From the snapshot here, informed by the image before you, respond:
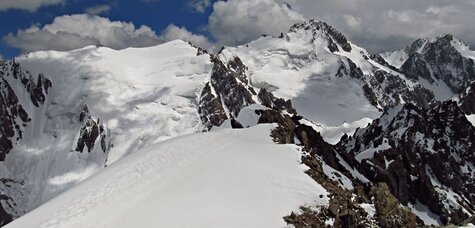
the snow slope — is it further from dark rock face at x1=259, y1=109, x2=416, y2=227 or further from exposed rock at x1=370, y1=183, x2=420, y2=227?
exposed rock at x1=370, y1=183, x2=420, y2=227

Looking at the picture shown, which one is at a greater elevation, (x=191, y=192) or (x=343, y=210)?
(x=191, y=192)

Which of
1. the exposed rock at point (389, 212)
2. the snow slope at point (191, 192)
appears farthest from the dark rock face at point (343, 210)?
the snow slope at point (191, 192)

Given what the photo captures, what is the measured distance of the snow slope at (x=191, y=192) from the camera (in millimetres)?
42344

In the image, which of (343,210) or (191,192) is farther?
(191,192)

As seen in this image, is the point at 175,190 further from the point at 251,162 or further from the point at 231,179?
the point at 251,162

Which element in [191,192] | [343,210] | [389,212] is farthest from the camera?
[389,212]

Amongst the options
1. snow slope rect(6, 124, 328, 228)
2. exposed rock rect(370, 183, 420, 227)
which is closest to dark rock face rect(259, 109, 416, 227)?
exposed rock rect(370, 183, 420, 227)

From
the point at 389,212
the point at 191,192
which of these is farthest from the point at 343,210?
the point at 191,192

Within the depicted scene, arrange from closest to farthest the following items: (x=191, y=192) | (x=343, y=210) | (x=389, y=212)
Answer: (x=343, y=210), (x=191, y=192), (x=389, y=212)

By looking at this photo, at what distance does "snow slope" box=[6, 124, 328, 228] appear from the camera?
139ft

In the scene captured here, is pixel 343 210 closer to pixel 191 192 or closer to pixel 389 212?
pixel 389 212

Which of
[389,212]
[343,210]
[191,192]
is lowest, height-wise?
[343,210]

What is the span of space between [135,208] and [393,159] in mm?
114476

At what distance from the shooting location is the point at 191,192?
4691cm
